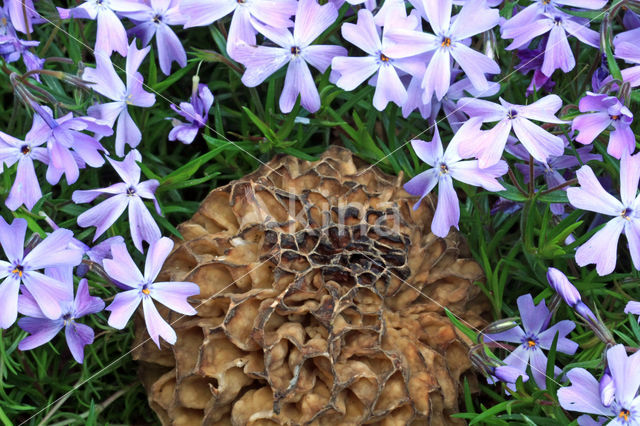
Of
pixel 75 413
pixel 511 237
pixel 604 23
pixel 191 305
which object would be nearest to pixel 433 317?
pixel 511 237

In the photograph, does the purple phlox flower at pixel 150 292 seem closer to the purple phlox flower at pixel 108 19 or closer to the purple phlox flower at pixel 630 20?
the purple phlox flower at pixel 108 19

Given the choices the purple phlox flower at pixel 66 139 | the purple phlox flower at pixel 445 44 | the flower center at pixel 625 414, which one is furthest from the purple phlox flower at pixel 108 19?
the flower center at pixel 625 414

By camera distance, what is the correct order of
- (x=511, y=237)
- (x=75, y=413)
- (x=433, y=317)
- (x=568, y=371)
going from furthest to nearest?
(x=511, y=237)
(x=75, y=413)
(x=433, y=317)
(x=568, y=371)

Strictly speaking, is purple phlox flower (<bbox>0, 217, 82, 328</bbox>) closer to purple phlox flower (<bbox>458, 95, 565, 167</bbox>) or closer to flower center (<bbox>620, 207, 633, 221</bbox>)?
purple phlox flower (<bbox>458, 95, 565, 167</bbox>)

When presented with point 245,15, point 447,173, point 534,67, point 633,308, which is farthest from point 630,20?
point 245,15

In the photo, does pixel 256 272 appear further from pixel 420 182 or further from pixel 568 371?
pixel 568 371

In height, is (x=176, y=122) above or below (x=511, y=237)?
above

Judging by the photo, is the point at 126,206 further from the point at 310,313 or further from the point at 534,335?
the point at 534,335
